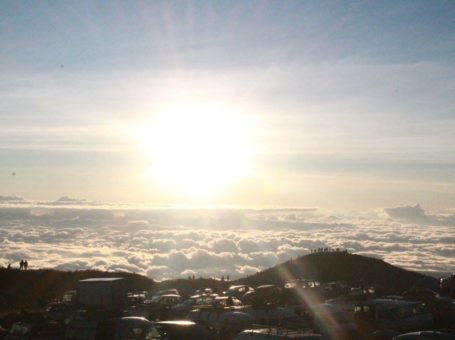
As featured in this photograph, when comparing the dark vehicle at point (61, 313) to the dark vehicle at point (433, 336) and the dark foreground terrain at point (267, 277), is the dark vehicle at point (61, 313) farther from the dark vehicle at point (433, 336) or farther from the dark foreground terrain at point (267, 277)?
the dark foreground terrain at point (267, 277)

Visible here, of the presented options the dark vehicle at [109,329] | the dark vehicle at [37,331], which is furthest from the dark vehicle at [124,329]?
the dark vehicle at [37,331]

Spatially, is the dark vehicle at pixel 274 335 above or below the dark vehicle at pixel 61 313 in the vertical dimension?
above

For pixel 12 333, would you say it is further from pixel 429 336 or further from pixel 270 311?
pixel 429 336

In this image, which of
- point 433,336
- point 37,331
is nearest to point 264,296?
point 37,331

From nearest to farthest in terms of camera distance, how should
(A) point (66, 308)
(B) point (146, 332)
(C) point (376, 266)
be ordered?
(B) point (146, 332)
(A) point (66, 308)
(C) point (376, 266)

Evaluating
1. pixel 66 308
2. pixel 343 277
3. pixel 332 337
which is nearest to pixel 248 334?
pixel 332 337

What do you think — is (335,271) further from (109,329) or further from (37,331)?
(37,331)

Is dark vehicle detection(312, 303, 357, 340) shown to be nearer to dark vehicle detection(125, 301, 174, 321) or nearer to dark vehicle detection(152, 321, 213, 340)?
dark vehicle detection(152, 321, 213, 340)
